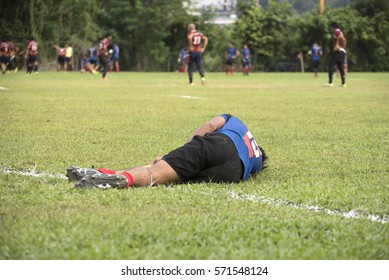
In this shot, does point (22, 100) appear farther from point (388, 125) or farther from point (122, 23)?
point (122, 23)

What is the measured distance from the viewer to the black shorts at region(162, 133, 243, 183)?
18.9 ft

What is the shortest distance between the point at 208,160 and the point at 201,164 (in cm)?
6

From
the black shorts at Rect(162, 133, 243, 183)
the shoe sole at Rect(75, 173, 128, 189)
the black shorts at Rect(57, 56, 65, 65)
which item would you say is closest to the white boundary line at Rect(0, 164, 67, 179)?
the shoe sole at Rect(75, 173, 128, 189)

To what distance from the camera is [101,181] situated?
5398 mm

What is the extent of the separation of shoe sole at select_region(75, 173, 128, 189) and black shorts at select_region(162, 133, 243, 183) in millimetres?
495

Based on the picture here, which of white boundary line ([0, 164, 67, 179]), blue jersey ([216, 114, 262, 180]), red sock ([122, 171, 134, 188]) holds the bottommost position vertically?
white boundary line ([0, 164, 67, 179])

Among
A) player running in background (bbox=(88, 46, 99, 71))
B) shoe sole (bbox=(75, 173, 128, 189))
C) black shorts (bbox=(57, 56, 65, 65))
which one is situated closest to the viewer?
shoe sole (bbox=(75, 173, 128, 189))

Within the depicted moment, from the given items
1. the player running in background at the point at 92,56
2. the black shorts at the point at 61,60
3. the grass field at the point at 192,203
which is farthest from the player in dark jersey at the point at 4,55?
the grass field at the point at 192,203

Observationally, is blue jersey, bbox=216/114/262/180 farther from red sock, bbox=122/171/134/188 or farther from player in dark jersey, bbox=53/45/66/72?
player in dark jersey, bbox=53/45/66/72

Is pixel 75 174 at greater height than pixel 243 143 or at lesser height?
lesser

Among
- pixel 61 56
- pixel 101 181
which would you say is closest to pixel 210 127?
pixel 101 181

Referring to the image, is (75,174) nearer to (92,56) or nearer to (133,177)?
(133,177)

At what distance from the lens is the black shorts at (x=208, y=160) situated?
5.75 m

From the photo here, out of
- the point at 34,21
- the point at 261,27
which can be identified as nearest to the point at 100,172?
the point at 34,21
